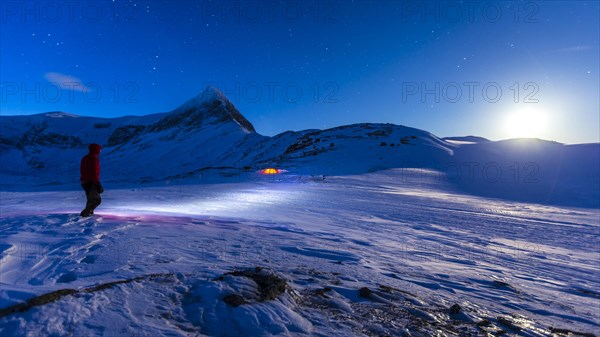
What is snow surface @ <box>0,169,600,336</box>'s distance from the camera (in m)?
3.00

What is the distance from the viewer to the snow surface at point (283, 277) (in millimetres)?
2998

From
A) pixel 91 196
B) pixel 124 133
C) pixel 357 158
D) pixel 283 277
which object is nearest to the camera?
pixel 283 277

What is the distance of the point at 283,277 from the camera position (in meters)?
4.39

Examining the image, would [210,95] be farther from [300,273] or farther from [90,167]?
[300,273]

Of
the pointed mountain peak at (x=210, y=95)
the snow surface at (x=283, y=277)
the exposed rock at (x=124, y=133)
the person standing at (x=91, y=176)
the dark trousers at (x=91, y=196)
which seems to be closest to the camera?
the snow surface at (x=283, y=277)

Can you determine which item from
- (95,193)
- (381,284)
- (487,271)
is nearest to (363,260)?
(381,284)

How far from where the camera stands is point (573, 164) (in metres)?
36.1

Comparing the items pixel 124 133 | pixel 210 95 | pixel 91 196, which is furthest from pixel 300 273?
pixel 124 133

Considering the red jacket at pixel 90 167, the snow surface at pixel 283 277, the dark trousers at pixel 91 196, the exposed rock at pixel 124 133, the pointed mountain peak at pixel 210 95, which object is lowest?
the snow surface at pixel 283 277

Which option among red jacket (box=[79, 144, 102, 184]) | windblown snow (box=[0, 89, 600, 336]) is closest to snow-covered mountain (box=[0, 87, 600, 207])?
windblown snow (box=[0, 89, 600, 336])

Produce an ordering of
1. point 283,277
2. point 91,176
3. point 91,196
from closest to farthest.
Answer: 1. point 283,277
2. point 91,196
3. point 91,176

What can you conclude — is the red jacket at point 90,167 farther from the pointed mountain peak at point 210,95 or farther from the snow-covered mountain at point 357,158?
the pointed mountain peak at point 210,95

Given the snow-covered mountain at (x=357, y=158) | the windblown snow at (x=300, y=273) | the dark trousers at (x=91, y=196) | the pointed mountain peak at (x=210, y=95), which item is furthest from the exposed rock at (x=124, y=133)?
the windblown snow at (x=300, y=273)

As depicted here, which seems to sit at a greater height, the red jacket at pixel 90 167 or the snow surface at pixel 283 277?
the red jacket at pixel 90 167
